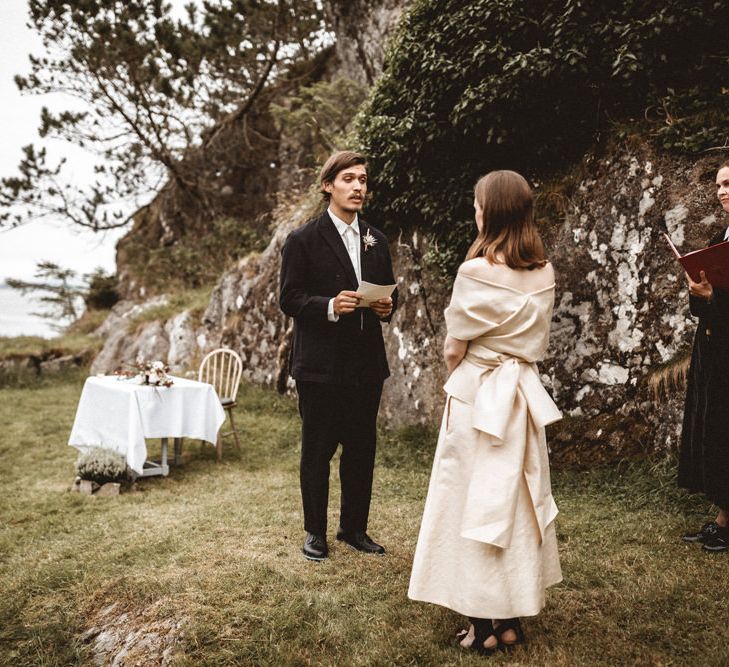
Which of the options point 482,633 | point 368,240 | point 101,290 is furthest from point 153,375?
point 101,290

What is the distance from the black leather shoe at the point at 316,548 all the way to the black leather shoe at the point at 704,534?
7.49ft

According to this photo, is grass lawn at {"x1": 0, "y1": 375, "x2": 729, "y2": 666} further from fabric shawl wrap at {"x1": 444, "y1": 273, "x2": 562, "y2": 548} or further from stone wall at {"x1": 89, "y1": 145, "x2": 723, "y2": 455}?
fabric shawl wrap at {"x1": 444, "y1": 273, "x2": 562, "y2": 548}

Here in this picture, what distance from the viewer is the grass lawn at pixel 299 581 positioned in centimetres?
289

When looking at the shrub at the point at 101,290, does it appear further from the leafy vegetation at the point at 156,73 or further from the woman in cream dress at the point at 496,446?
the woman in cream dress at the point at 496,446

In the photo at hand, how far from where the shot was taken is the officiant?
3.78 meters

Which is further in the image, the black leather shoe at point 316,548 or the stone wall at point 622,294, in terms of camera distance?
the stone wall at point 622,294

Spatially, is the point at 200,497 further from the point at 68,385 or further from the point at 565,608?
the point at 68,385

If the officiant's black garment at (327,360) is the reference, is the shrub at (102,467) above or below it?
below

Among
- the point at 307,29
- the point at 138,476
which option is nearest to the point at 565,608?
the point at 138,476

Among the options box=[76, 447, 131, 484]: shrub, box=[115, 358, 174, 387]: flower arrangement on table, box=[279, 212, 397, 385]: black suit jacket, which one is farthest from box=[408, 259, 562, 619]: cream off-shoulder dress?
box=[115, 358, 174, 387]: flower arrangement on table

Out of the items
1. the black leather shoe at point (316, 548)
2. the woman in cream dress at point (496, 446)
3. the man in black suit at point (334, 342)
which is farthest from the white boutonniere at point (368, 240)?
the black leather shoe at point (316, 548)

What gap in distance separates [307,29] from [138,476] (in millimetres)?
10835

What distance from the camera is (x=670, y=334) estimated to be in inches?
201

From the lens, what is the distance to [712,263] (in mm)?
3434
